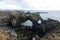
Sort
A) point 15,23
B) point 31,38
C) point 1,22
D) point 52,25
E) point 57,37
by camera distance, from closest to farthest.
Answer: point 57,37 → point 31,38 → point 52,25 → point 15,23 → point 1,22

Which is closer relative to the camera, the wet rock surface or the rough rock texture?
the rough rock texture

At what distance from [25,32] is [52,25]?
3.10 meters

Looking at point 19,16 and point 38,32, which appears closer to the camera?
point 38,32

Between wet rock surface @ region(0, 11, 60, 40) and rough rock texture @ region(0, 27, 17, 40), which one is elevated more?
rough rock texture @ region(0, 27, 17, 40)

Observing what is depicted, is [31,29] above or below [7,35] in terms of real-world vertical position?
below

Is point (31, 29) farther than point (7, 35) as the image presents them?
Yes

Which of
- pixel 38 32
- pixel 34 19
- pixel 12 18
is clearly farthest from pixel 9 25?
pixel 38 32

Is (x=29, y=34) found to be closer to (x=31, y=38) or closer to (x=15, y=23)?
(x=31, y=38)

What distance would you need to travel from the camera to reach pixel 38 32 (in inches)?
884

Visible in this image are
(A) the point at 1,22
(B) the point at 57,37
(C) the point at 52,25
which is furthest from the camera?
(A) the point at 1,22

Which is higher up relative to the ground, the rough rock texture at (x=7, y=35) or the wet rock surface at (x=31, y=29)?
the rough rock texture at (x=7, y=35)

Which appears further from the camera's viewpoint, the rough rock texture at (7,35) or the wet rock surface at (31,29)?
the wet rock surface at (31,29)

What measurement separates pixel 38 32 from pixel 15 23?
456 centimetres

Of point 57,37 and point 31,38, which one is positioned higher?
point 57,37
